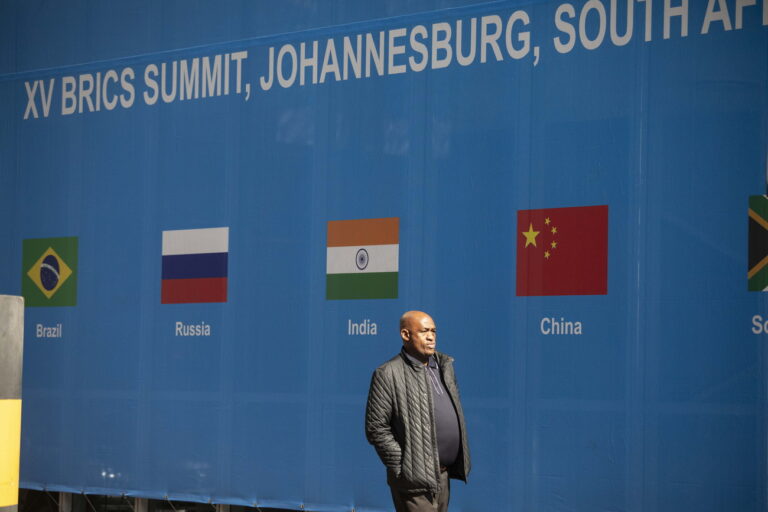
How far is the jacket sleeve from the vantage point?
16.3 feet

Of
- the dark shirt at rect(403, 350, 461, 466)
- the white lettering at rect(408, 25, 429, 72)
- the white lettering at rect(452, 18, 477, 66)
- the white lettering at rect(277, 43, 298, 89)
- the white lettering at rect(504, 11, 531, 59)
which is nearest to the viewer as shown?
the dark shirt at rect(403, 350, 461, 466)

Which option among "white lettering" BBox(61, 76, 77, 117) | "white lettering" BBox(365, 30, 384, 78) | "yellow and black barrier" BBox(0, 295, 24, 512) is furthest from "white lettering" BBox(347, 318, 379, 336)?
"yellow and black barrier" BBox(0, 295, 24, 512)

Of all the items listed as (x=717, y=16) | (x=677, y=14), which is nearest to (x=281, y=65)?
(x=677, y=14)

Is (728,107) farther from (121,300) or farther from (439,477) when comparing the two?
(121,300)

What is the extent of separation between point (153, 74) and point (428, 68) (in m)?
2.20

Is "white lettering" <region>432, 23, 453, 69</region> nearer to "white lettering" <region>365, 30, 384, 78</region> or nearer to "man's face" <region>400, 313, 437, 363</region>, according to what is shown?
"white lettering" <region>365, 30, 384, 78</region>

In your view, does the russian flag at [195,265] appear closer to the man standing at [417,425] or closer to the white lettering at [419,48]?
the white lettering at [419,48]

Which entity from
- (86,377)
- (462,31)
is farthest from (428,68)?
(86,377)

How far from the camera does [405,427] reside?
4965mm

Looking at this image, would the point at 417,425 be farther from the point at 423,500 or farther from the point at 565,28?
the point at 565,28

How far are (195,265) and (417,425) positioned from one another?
326cm

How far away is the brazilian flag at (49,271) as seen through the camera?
8469 millimetres

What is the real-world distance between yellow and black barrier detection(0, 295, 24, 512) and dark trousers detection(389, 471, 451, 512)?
1754 millimetres

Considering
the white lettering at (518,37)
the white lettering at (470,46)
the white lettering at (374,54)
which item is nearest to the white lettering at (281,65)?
the white lettering at (374,54)
